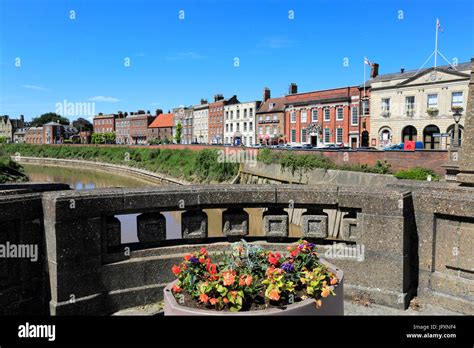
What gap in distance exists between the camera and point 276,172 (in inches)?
1383

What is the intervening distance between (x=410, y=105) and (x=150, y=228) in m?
44.4

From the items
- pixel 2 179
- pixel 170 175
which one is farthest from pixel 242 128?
pixel 2 179

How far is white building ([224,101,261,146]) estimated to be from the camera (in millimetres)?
69500

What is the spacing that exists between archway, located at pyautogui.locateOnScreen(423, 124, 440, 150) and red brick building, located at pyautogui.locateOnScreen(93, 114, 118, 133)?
94.0 m

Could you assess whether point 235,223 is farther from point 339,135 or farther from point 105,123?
point 105,123

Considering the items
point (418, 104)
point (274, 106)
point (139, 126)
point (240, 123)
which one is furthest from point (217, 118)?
point (418, 104)

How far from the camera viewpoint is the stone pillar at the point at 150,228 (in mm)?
4711

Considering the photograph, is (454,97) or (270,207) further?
(454,97)

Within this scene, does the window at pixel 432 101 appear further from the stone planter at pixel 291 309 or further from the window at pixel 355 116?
the stone planter at pixel 291 309

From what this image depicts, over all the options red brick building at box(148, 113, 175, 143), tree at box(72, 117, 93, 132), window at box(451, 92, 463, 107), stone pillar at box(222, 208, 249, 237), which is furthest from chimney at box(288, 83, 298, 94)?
tree at box(72, 117, 93, 132)

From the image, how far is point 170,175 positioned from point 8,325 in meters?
53.5

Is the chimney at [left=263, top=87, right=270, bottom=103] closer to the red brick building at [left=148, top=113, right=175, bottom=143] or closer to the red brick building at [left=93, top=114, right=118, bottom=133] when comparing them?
the red brick building at [left=148, top=113, right=175, bottom=143]

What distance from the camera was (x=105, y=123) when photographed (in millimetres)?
120062

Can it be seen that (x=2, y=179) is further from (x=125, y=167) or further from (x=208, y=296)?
(x=125, y=167)
